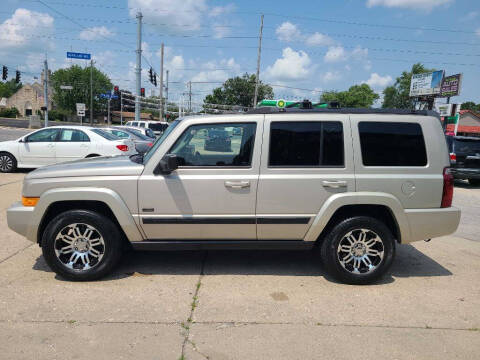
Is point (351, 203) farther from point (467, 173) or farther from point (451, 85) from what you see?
point (451, 85)

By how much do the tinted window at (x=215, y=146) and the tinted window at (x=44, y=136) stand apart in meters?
8.55

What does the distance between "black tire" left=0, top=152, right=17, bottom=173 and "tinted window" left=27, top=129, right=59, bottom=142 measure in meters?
0.79

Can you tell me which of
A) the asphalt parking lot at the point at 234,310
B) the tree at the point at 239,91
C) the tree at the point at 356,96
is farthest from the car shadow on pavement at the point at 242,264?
the tree at the point at 356,96

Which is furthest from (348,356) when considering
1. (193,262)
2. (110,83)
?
(110,83)

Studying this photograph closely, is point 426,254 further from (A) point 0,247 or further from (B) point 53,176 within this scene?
(A) point 0,247

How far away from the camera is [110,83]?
86.5 metres

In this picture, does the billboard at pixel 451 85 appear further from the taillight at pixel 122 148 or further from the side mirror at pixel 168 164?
the side mirror at pixel 168 164

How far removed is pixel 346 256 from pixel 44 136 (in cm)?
1010

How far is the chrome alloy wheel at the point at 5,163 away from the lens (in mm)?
11164

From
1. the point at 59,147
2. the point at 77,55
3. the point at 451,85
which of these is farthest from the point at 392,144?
the point at 451,85

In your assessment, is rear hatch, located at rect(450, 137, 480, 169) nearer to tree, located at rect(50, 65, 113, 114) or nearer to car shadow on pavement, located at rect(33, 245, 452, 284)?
car shadow on pavement, located at rect(33, 245, 452, 284)

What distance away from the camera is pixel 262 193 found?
3.87m

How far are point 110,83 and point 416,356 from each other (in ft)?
303

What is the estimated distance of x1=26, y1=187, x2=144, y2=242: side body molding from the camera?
150 inches
